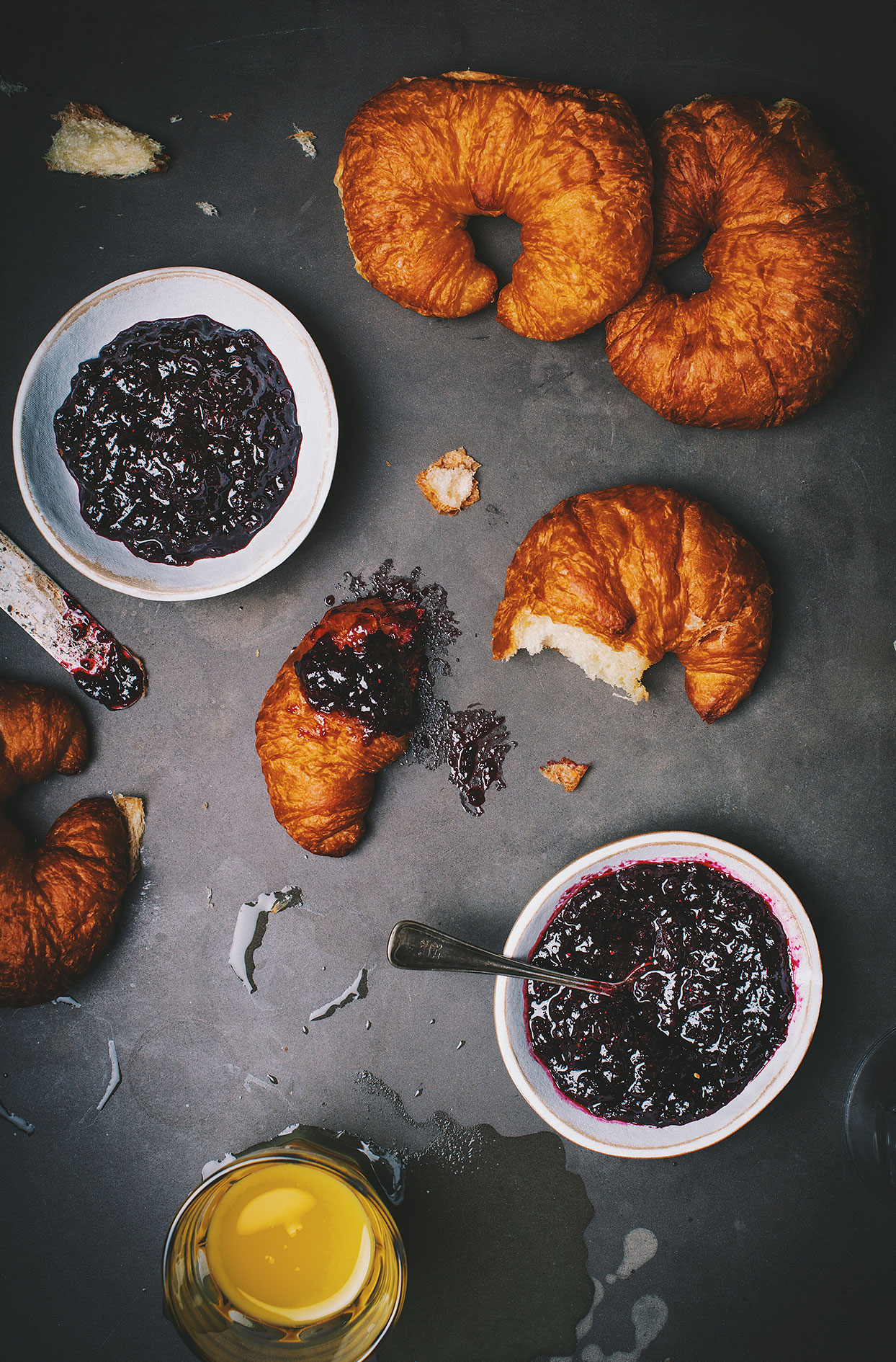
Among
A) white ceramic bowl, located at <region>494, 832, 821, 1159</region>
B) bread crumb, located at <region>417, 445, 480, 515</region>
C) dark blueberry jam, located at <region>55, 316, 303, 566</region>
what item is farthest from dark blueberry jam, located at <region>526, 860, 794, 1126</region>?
dark blueberry jam, located at <region>55, 316, 303, 566</region>

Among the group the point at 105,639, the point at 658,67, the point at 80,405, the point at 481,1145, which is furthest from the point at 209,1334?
the point at 658,67

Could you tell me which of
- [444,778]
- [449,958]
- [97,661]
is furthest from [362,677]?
[97,661]

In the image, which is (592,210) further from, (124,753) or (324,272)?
(124,753)

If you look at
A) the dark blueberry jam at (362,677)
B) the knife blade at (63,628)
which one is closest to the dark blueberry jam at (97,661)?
the knife blade at (63,628)

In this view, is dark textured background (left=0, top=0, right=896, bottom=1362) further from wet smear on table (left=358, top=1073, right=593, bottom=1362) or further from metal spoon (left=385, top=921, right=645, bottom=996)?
metal spoon (left=385, top=921, right=645, bottom=996)

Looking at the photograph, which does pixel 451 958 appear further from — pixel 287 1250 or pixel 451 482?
pixel 451 482

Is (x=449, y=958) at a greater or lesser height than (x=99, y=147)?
lesser

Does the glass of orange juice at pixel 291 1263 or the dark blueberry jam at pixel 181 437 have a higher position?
the dark blueberry jam at pixel 181 437

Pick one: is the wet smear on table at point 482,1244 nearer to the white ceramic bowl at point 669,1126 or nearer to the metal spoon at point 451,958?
the white ceramic bowl at point 669,1126
